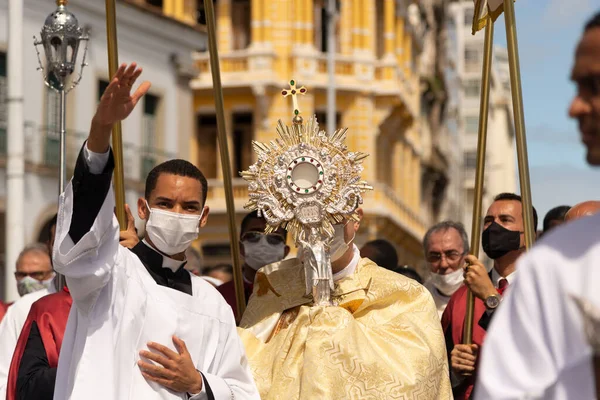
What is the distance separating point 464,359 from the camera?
5707 mm

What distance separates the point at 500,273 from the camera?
6188mm

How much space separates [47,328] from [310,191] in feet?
3.74

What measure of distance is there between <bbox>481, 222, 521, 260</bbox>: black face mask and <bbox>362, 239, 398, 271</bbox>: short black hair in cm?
217

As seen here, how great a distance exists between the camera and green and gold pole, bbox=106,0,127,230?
5.23 metres

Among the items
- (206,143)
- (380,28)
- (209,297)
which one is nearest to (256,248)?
(209,297)

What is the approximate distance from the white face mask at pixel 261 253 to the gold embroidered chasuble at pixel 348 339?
109 centimetres

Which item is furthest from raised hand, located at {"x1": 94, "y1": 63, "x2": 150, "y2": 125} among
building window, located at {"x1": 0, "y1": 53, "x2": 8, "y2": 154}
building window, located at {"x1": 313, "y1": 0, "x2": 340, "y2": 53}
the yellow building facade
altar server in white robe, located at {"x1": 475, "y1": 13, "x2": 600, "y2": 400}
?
building window, located at {"x1": 313, "y1": 0, "x2": 340, "y2": 53}

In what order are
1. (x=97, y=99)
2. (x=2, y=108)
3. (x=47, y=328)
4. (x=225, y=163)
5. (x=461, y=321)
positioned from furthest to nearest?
1. (x=97, y=99)
2. (x=2, y=108)
3. (x=461, y=321)
4. (x=225, y=163)
5. (x=47, y=328)

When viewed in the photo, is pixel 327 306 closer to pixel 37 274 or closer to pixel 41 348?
pixel 41 348

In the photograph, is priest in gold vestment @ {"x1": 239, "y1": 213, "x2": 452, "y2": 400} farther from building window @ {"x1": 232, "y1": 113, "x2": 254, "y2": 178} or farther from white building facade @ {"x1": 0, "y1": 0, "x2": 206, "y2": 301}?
building window @ {"x1": 232, "y1": 113, "x2": 254, "y2": 178}

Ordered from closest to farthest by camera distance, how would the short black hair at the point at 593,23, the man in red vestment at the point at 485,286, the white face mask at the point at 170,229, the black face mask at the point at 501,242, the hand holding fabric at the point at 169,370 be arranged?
the short black hair at the point at 593,23 → the hand holding fabric at the point at 169,370 → the white face mask at the point at 170,229 → the man in red vestment at the point at 485,286 → the black face mask at the point at 501,242

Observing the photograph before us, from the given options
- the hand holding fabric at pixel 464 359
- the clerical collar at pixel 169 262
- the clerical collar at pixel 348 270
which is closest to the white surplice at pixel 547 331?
the clerical collar at pixel 169 262

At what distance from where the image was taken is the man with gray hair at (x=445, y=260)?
7.49 metres

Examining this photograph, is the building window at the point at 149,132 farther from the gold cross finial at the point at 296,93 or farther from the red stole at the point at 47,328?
the red stole at the point at 47,328
